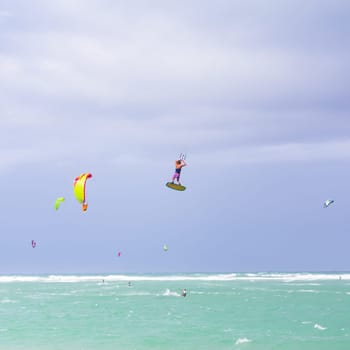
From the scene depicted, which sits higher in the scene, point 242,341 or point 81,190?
point 81,190

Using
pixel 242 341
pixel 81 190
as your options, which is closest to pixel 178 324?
pixel 242 341

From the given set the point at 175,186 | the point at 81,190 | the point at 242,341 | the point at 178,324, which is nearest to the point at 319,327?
the point at 242,341

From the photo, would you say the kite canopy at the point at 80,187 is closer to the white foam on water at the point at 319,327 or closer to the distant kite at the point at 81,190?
the distant kite at the point at 81,190

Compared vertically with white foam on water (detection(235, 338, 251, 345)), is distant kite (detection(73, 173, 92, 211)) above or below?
above

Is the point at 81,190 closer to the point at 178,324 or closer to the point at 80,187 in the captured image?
the point at 80,187

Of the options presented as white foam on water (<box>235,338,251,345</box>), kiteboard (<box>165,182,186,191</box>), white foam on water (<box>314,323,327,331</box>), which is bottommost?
white foam on water (<box>235,338,251,345</box>)

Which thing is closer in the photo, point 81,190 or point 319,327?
point 81,190

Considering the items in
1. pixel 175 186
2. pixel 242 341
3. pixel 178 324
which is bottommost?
pixel 242 341

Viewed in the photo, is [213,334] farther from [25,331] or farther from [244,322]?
[25,331]

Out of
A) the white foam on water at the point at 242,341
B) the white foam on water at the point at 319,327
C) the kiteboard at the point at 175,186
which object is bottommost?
the white foam on water at the point at 242,341

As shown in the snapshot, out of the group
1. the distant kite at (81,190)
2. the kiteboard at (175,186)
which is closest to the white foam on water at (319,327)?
the kiteboard at (175,186)

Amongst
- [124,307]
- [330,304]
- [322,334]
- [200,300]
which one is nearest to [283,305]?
[330,304]

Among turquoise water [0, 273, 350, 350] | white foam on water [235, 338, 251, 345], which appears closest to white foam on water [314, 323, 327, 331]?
turquoise water [0, 273, 350, 350]

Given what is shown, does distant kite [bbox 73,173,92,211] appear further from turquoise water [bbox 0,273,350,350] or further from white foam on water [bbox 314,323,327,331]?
white foam on water [bbox 314,323,327,331]
